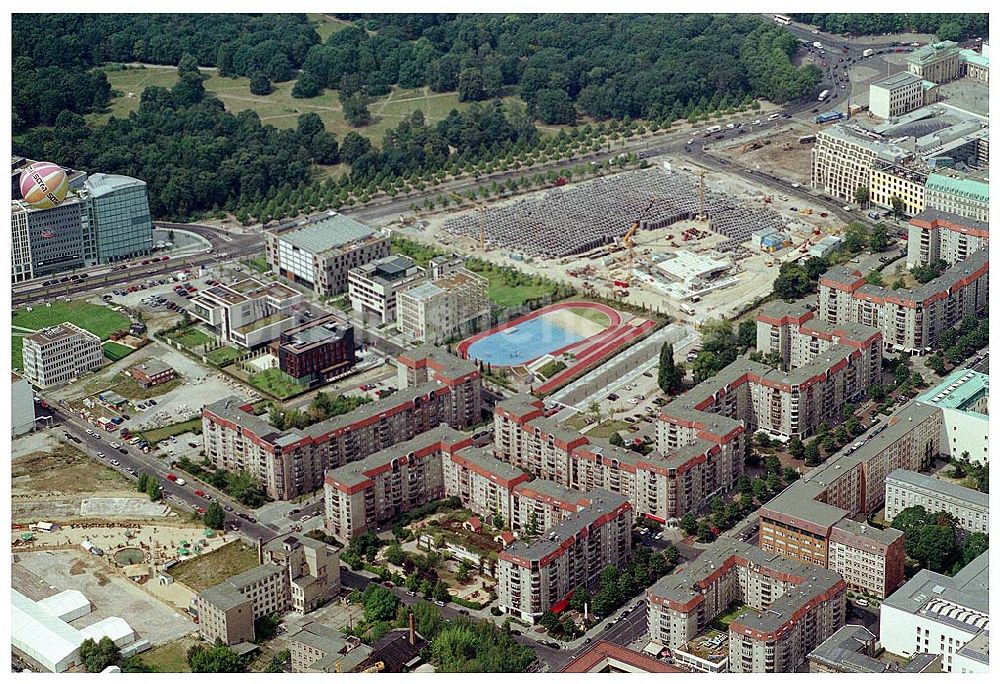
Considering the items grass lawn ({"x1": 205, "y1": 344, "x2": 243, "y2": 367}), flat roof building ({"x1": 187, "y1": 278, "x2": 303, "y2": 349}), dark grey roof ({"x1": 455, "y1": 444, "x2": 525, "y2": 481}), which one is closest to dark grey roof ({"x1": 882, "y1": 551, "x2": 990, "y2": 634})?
dark grey roof ({"x1": 455, "y1": 444, "x2": 525, "y2": 481})

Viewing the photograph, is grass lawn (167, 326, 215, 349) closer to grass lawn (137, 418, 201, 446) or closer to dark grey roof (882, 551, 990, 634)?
grass lawn (137, 418, 201, 446)

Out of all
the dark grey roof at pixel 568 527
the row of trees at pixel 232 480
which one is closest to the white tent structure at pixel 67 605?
the row of trees at pixel 232 480

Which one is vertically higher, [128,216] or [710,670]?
[128,216]

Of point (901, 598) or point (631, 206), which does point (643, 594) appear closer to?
point (901, 598)

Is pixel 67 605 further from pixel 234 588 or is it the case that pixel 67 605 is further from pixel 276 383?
pixel 276 383

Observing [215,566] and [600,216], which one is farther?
[600,216]


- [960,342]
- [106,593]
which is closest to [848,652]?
[106,593]

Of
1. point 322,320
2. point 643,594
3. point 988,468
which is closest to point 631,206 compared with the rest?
point 322,320
